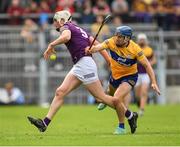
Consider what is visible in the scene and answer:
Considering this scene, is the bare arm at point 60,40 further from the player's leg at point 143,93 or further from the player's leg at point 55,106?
the player's leg at point 143,93

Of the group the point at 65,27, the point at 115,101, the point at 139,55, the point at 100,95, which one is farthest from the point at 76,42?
the point at 115,101

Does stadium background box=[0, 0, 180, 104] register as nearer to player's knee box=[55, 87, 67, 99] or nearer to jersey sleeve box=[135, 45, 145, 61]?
jersey sleeve box=[135, 45, 145, 61]

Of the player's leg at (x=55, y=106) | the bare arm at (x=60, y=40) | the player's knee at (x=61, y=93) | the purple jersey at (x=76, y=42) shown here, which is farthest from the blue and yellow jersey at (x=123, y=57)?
the player's knee at (x=61, y=93)

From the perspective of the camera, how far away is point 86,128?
20125 millimetres

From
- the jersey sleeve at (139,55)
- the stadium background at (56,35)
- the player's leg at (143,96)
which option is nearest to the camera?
the jersey sleeve at (139,55)

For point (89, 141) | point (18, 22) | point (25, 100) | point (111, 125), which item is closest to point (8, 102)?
point (25, 100)

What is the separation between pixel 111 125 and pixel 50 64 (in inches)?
468

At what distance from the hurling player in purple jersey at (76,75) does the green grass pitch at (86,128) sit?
57 centimetres

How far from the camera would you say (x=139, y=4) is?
35.4 meters

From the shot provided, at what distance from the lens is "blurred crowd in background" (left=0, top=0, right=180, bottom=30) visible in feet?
110

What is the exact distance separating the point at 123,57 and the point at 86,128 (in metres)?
2.87

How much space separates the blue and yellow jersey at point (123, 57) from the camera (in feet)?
58.1

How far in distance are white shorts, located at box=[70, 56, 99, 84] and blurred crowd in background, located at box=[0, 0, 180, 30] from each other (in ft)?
51.2

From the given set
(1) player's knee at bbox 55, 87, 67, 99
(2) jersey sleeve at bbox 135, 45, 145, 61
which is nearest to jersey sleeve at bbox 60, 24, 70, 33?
(1) player's knee at bbox 55, 87, 67, 99
